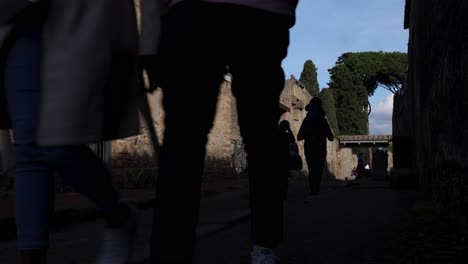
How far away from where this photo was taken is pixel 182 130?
64.8 inches

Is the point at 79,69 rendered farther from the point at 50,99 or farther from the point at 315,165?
the point at 315,165

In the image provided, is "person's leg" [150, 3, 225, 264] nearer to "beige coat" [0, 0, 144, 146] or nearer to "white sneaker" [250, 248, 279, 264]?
"beige coat" [0, 0, 144, 146]

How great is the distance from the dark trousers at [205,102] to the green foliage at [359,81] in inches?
2200

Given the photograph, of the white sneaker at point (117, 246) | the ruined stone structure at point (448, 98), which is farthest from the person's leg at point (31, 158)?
the ruined stone structure at point (448, 98)

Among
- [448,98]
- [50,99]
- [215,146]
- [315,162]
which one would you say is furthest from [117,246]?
[215,146]

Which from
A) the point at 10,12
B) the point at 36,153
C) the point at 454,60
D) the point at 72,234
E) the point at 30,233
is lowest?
the point at 72,234

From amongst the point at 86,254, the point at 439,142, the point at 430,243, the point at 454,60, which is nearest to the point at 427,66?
the point at 439,142

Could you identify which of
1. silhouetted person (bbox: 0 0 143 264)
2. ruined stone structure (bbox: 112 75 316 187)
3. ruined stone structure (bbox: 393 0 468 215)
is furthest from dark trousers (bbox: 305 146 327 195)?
silhouetted person (bbox: 0 0 143 264)

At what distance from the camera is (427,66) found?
5270 mm

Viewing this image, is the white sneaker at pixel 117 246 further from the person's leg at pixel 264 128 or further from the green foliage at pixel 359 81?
the green foliage at pixel 359 81

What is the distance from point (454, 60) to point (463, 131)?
46cm

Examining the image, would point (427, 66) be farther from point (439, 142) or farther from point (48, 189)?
point (48, 189)

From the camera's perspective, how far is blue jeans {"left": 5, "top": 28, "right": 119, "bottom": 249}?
155 centimetres

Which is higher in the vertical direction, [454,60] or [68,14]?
[454,60]
